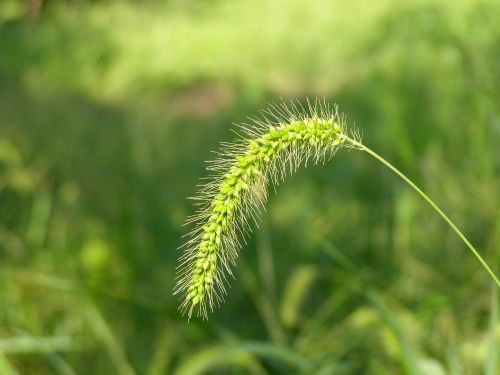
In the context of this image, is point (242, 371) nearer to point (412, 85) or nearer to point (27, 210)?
point (27, 210)

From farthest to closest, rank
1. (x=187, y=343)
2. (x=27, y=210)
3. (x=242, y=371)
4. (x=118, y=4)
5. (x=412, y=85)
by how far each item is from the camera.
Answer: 1. (x=118, y=4)
2. (x=412, y=85)
3. (x=27, y=210)
4. (x=187, y=343)
5. (x=242, y=371)

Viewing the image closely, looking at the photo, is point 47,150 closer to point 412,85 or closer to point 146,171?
point 146,171

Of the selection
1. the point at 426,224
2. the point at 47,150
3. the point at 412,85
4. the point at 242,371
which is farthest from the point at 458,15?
the point at 47,150

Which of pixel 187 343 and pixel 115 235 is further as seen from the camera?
pixel 115 235

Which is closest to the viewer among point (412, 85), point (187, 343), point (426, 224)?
point (187, 343)

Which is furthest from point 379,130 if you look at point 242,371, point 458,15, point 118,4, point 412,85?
point 118,4

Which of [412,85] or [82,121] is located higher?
[412,85]

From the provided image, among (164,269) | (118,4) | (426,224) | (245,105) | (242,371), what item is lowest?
(242,371)
